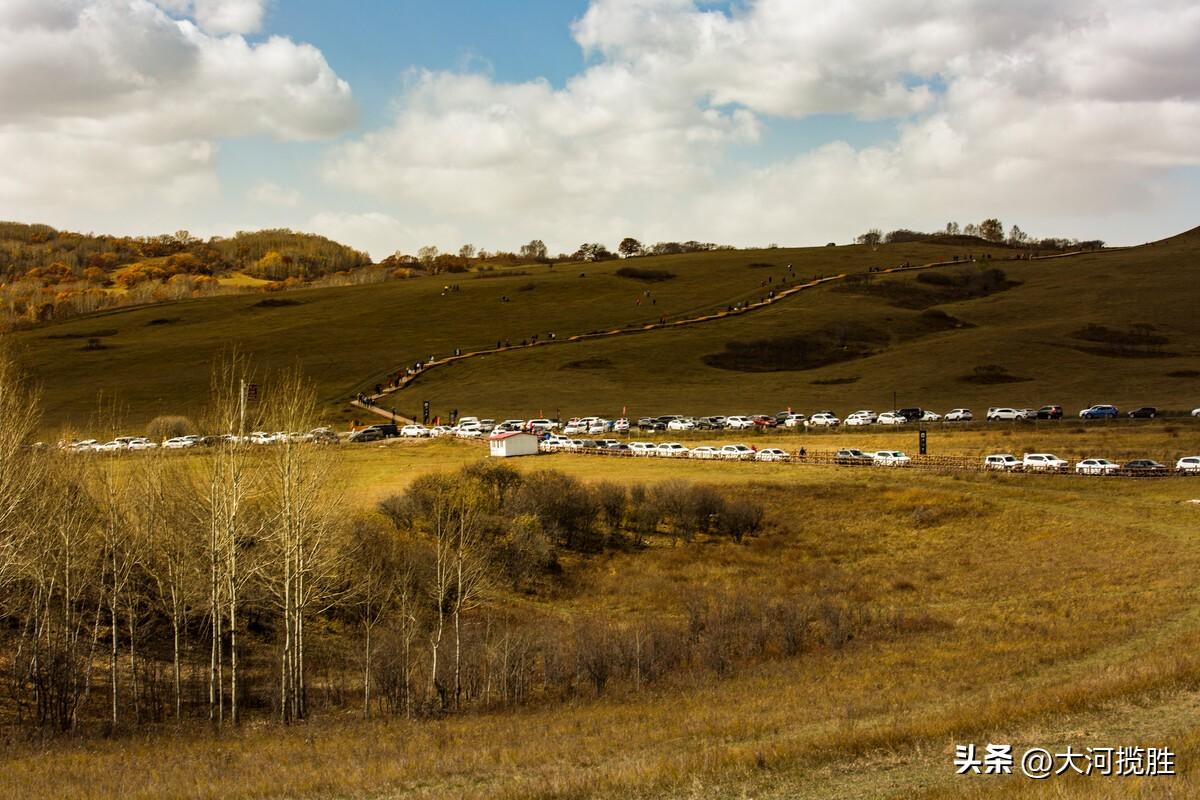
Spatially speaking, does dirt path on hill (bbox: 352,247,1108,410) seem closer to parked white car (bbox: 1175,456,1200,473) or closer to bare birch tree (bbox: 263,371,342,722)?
bare birch tree (bbox: 263,371,342,722)

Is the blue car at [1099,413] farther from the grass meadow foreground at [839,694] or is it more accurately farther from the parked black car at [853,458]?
the grass meadow foreground at [839,694]

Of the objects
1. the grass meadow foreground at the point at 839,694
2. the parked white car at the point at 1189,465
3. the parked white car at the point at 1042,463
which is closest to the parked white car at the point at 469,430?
the grass meadow foreground at the point at 839,694

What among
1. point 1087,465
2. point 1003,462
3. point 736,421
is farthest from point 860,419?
point 1087,465

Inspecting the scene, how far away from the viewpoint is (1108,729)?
1788 centimetres

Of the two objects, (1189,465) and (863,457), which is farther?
(863,457)

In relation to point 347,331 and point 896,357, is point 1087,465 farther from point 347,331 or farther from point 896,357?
point 347,331

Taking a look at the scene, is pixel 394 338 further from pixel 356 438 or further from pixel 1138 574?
pixel 1138 574

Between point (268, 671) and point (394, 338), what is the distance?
118952mm

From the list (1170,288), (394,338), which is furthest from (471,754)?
(1170,288)

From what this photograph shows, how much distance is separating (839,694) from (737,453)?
4903 centimetres

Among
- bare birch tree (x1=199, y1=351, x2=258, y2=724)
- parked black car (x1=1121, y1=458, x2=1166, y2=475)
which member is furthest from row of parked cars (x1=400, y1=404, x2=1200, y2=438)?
bare birch tree (x1=199, y1=351, x2=258, y2=724)

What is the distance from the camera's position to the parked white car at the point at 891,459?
66.1m

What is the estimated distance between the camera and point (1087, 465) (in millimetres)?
59406

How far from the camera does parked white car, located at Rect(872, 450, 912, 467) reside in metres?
66.1
